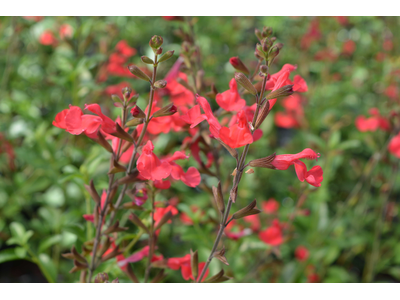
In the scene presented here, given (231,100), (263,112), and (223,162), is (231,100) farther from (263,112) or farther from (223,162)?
(223,162)

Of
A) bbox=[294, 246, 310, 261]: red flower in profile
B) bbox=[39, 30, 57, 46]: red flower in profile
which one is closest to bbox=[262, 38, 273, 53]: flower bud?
bbox=[294, 246, 310, 261]: red flower in profile

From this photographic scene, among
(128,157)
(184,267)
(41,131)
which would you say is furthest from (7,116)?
(184,267)

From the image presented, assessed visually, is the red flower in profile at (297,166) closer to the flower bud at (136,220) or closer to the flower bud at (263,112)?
the flower bud at (263,112)

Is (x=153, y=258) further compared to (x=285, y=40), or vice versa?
(x=285, y=40)

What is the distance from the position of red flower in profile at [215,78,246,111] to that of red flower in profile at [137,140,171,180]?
0.24 meters

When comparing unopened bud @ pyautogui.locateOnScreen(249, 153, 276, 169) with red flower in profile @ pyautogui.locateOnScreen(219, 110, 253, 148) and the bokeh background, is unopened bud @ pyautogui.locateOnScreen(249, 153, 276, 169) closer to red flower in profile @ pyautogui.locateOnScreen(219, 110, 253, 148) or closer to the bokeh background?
red flower in profile @ pyautogui.locateOnScreen(219, 110, 253, 148)

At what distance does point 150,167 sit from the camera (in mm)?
792

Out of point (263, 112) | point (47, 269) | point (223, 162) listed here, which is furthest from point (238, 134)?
point (223, 162)

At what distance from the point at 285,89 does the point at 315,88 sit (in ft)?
8.39

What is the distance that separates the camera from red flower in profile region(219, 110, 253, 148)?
74 centimetres

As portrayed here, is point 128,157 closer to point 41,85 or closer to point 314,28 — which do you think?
point 41,85

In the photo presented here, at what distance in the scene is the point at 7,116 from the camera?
2.40m

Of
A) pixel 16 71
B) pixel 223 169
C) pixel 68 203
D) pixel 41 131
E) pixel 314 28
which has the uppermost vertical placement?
pixel 314 28

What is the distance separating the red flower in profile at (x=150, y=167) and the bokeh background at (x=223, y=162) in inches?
15.0
